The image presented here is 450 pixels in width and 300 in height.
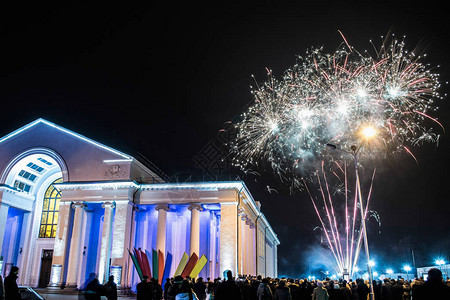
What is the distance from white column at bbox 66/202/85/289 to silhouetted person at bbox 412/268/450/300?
23604mm

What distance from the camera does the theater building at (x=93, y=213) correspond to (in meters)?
25.1

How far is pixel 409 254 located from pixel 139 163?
166 ft

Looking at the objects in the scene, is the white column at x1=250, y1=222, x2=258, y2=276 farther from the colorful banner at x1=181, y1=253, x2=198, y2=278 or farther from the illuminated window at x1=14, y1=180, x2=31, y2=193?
the illuminated window at x1=14, y1=180, x2=31, y2=193

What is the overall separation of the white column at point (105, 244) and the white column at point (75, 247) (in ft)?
4.89

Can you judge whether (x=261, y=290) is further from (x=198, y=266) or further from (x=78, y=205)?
(x=78, y=205)

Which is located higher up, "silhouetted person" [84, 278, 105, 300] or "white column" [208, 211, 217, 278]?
"white column" [208, 211, 217, 278]

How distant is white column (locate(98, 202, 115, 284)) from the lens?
24.5m

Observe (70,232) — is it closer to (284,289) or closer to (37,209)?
(37,209)

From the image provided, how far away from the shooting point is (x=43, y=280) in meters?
27.5

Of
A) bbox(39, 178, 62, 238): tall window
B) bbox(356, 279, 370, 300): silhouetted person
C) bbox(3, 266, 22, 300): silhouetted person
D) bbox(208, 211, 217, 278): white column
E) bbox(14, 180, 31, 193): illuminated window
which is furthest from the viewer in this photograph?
bbox(208, 211, 217, 278): white column

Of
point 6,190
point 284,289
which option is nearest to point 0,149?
point 6,190

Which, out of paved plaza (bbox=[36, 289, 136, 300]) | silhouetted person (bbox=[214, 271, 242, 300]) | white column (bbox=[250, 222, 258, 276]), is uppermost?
white column (bbox=[250, 222, 258, 276])

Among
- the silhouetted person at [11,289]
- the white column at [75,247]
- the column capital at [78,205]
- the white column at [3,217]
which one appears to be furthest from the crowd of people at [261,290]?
the white column at [3,217]

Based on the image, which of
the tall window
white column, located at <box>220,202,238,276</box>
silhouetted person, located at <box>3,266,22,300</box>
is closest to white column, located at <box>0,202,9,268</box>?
the tall window
